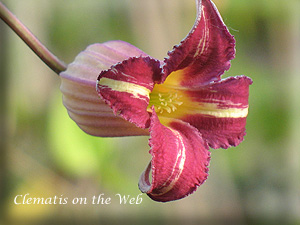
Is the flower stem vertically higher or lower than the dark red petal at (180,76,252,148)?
higher

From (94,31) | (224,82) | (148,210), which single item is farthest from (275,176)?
(224,82)

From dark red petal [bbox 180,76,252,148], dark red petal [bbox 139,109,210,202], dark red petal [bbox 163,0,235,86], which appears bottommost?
dark red petal [bbox 139,109,210,202]

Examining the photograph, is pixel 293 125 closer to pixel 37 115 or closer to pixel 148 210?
pixel 148 210

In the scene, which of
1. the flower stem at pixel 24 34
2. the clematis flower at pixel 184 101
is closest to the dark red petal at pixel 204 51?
the clematis flower at pixel 184 101

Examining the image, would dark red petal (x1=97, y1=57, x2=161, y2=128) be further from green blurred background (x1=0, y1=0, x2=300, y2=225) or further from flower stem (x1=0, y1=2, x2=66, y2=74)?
green blurred background (x1=0, y1=0, x2=300, y2=225)

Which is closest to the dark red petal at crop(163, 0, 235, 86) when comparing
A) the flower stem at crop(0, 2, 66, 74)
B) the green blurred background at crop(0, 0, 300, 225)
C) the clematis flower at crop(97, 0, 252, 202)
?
the clematis flower at crop(97, 0, 252, 202)

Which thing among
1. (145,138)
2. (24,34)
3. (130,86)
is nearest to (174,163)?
(130,86)

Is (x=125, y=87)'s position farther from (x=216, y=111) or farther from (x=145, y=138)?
(x=145, y=138)
